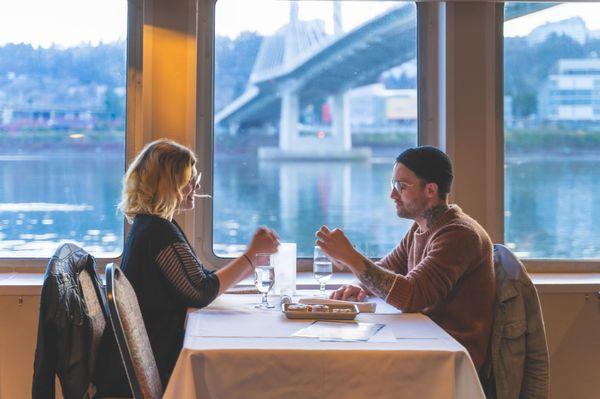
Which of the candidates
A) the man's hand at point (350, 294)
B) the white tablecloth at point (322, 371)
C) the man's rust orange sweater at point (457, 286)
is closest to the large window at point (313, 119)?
the man's hand at point (350, 294)

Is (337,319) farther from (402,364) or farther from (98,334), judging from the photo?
(98,334)

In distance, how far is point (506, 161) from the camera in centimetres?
399

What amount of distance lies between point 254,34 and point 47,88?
1.02 m

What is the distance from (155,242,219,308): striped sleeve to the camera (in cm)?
258


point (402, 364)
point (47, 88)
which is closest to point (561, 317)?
point (402, 364)

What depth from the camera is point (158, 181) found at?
9.16ft

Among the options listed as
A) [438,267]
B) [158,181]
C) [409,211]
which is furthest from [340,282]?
[158,181]

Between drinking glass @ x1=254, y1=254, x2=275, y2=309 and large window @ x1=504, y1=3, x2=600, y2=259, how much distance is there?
168 cm

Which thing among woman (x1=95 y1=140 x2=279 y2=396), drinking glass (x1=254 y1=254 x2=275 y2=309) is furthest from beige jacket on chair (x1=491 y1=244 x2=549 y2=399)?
woman (x1=95 y1=140 x2=279 y2=396)

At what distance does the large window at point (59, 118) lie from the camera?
3850 millimetres

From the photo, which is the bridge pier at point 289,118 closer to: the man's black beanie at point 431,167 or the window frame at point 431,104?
the window frame at point 431,104

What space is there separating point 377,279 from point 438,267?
0.66 ft

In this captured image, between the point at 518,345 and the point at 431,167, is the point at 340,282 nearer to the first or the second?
the point at 431,167

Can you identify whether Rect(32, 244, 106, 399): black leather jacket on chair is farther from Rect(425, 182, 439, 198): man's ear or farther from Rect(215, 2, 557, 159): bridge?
Rect(215, 2, 557, 159): bridge
